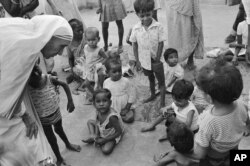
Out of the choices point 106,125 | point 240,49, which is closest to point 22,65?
point 106,125

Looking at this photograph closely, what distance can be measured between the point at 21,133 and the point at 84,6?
7232 mm

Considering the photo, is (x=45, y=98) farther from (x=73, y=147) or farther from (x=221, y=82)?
(x=221, y=82)

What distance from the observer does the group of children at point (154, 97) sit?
1945mm

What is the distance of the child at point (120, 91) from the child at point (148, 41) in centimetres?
36

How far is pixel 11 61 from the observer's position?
70.8 inches

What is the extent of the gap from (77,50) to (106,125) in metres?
1.56

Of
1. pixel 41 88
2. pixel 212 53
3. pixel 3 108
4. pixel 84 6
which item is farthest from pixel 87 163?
pixel 84 6

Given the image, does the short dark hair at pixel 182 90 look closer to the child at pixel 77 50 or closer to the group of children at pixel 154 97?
the group of children at pixel 154 97

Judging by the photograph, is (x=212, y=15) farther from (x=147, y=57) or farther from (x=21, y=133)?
(x=21, y=133)

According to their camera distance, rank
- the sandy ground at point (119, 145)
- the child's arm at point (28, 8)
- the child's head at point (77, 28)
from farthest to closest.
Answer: the child's head at point (77, 28) < the child's arm at point (28, 8) < the sandy ground at point (119, 145)

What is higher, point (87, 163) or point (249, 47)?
point (249, 47)

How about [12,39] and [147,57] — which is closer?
[12,39]

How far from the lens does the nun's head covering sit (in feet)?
5.88

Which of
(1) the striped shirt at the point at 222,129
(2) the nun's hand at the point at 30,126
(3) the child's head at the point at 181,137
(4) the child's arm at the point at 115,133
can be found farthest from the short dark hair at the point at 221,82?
(4) the child's arm at the point at 115,133
